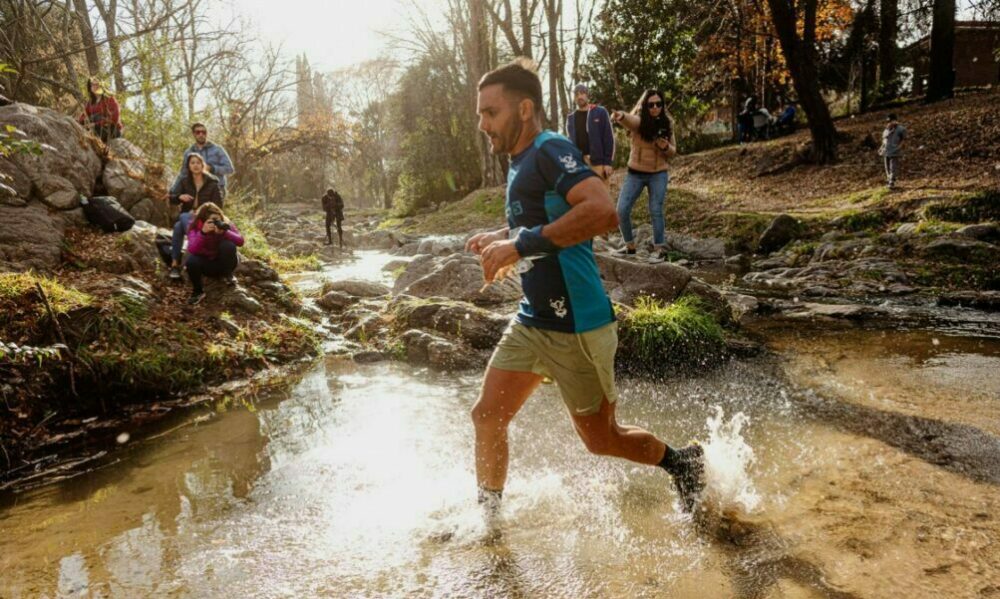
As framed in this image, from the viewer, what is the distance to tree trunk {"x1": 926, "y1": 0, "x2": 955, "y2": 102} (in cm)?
1864

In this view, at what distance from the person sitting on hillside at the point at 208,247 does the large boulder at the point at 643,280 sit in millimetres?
4551

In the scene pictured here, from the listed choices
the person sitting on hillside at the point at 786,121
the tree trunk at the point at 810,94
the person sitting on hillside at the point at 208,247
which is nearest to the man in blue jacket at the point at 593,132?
the person sitting on hillside at the point at 208,247

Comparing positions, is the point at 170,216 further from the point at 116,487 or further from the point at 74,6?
the point at 74,6

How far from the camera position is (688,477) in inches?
111

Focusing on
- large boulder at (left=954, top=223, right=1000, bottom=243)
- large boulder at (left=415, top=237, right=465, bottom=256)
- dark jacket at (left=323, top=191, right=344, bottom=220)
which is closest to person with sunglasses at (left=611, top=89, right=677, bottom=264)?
large boulder at (left=954, top=223, right=1000, bottom=243)

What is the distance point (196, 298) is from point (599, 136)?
5545mm

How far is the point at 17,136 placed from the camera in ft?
24.8

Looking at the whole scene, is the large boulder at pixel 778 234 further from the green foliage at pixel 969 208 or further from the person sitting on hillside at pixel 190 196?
the person sitting on hillside at pixel 190 196

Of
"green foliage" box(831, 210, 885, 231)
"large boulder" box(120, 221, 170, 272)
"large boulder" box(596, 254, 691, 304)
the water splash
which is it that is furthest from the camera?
"green foliage" box(831, 210, 885, 231)

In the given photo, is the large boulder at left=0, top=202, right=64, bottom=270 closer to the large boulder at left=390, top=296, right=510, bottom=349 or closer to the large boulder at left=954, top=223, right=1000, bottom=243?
the large boulder at left=390, top=296, right=510, bottom=349

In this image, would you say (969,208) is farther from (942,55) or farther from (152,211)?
(942,55)

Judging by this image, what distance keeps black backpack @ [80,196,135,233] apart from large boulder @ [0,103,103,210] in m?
0.26

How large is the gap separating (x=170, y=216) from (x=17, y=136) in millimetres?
2309

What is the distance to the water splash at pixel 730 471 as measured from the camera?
9.45 feet
